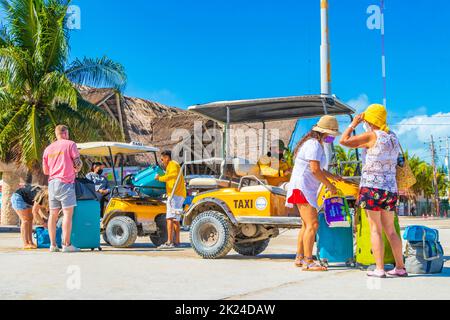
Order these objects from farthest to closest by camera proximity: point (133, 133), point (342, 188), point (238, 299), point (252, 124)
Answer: point (133, 133) < point (252, 124) < point (342, 188) < point (238, 299)

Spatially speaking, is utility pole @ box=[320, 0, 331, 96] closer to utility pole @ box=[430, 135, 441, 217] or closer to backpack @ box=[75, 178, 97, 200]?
backpack @ box=[75, 178, 97, 200]

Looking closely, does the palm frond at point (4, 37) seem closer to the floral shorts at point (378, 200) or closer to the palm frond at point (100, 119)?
the palm frond at point (100, 119)

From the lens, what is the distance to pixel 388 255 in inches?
267

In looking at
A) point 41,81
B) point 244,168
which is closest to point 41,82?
point 41,81

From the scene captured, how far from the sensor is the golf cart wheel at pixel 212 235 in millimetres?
8031

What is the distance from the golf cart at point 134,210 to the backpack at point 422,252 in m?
5.12

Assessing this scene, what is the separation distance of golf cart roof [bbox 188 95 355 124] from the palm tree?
12598 millimetres

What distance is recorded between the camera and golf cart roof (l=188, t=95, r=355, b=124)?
28.7ft

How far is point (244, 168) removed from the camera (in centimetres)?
868

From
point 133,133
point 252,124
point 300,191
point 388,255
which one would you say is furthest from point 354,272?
point 133,133

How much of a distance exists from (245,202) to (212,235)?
672mm
